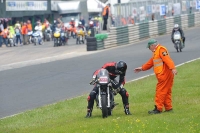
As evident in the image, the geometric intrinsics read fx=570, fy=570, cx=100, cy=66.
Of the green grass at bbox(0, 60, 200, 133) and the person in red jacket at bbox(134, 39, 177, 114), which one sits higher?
the person in red jacket at bbox(134, 39, 177, 114)

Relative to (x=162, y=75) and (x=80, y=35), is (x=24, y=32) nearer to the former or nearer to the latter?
(x=80, y=35)

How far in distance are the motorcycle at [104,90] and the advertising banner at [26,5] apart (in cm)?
3658

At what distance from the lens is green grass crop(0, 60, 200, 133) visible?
9.16m

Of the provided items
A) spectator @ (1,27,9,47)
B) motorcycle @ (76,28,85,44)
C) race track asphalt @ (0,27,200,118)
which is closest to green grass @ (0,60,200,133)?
race track asphalt @ (0,27,200,118)

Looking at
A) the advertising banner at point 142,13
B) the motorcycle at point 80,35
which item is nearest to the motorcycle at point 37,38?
the motorcycle at point 80,35

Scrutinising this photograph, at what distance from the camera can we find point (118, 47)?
32.6m

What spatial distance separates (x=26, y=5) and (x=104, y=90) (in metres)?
39.1

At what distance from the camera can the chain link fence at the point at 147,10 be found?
112 feet

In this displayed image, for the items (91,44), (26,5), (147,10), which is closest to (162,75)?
(91,44)

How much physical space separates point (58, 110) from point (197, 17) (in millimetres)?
33500

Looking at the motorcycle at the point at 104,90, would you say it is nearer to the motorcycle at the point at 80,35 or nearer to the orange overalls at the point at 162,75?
the orange overalls at the point at 162,75

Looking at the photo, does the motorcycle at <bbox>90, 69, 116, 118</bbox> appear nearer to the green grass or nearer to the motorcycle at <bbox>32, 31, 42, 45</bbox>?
the green grass

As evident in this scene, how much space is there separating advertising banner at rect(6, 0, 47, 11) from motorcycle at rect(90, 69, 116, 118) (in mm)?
36578

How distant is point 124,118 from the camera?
1049 cm
